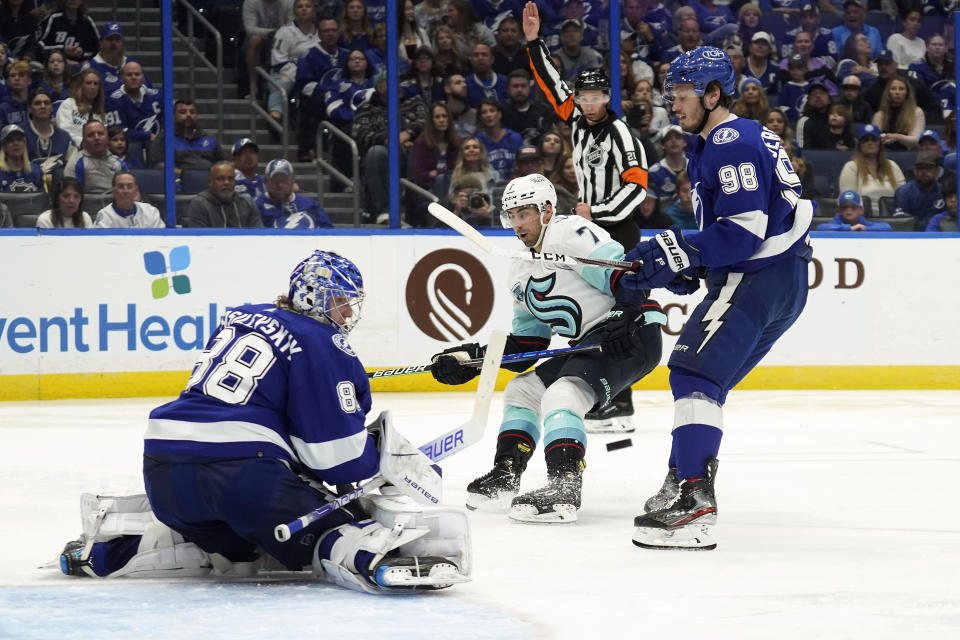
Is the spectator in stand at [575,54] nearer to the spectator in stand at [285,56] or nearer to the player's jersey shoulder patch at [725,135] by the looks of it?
the spectator in stand at [285,56]

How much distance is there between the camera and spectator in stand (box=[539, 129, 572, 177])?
8148mm

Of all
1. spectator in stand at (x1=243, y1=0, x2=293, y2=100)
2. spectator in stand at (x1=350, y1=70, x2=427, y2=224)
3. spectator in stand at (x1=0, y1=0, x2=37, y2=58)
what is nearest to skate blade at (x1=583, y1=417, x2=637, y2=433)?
spectator in stand at (x1=350, y1=70, x2=427, y2=224)

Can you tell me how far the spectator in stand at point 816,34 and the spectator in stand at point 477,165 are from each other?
7.07 ft

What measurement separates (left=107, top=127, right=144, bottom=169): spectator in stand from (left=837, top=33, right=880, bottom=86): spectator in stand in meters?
4.41

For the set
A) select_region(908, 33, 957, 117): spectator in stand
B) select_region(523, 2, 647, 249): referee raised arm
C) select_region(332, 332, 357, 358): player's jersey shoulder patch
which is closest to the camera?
select_region(332, 332, 357, 358): player's jersey shoulder patch

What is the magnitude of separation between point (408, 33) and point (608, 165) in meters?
2.62

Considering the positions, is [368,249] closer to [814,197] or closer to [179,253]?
[179,253]

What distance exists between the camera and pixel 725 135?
3.52 m

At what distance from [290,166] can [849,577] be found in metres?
5.48

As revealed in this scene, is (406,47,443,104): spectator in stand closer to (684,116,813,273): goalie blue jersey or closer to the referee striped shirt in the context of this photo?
the referee striped shirt

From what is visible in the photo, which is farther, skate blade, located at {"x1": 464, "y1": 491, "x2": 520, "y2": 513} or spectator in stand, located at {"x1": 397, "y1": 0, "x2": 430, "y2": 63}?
spectator in stand, located at {"x1": 397, "y1": 0, "x2": 430, "y2": 63}

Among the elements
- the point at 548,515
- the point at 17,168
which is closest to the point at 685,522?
the point at 548,515

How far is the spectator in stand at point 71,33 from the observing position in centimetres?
779

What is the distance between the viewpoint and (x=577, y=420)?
3879mm
